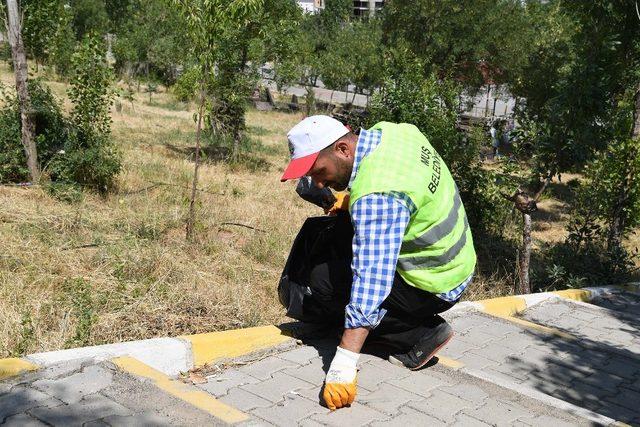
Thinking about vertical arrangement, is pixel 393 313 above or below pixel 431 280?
below

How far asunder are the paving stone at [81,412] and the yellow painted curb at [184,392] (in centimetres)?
27

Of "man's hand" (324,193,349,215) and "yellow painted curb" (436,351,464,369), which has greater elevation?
"man's hand" (324,193,349,215)

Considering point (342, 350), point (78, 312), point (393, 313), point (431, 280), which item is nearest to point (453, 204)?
point (431, 280)

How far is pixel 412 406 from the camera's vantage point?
3330mm

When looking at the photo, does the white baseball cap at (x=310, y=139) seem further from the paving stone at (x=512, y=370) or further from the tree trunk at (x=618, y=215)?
the tree trunk at (x=618, y=215)

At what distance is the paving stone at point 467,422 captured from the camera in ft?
10.5

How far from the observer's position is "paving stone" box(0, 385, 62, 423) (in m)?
2.83

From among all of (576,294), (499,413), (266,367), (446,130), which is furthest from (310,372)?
(446,130)

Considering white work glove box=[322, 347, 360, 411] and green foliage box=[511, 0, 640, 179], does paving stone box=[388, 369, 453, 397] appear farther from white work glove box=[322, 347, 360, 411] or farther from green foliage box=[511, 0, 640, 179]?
green foliage box=[511, 0, 640, 179]

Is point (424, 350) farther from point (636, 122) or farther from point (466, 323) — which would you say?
point (636, 122)

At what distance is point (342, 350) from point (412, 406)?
17.0 inches

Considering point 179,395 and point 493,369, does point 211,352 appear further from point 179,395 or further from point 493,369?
point 493,369

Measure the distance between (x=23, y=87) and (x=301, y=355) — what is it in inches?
235

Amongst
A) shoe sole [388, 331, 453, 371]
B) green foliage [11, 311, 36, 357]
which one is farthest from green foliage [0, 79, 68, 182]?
shoe sole [388, 331, 453, 371]
